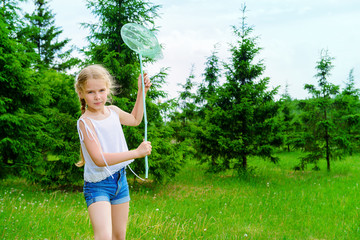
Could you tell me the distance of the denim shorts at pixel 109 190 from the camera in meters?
2.52

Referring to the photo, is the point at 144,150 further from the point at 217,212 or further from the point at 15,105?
the point at 15,105

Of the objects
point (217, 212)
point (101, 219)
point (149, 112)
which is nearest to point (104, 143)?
point (101, 219)

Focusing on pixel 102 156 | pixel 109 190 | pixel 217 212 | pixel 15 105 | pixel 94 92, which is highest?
pixel 15 105

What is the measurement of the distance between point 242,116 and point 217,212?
16.4 feet

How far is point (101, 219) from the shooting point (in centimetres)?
243

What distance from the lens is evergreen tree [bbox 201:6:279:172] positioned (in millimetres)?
10641

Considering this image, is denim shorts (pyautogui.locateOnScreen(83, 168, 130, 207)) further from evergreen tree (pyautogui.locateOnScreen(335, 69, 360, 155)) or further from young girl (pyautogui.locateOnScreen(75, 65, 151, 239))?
evergreen tree (pyautogui.locateOnScreen(335, 69, 360, 155))

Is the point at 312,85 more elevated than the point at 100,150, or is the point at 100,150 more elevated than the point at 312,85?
the point at 312,85

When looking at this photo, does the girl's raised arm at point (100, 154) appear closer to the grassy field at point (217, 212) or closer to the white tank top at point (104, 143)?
the white tank top at point (104, 143)

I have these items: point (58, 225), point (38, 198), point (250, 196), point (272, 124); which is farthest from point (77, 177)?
point (272, 124)

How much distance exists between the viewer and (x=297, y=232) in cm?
544

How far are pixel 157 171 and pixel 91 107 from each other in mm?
6287

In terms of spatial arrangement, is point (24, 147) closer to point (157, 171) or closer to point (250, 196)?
point (157, 171)

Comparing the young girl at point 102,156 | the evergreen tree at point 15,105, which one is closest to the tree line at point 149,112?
the evergreen tree at point 15,105
